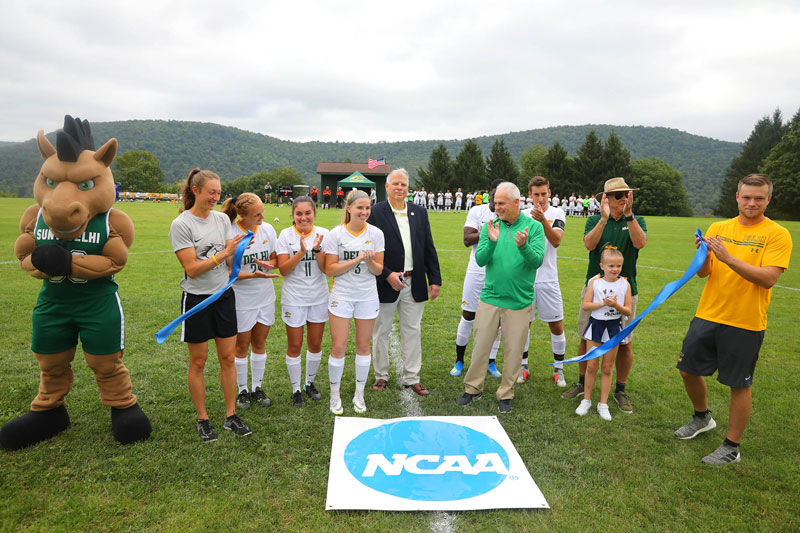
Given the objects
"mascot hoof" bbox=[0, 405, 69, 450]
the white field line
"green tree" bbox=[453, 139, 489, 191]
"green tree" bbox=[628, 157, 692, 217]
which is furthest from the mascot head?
"green tree" bbox=[628, 157, 692, 217]

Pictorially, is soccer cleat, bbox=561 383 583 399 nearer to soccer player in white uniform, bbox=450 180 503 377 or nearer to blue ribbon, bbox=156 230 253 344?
soccer player in white uniform, bbox=450 180 503 377

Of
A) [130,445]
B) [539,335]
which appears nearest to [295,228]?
[130,445]

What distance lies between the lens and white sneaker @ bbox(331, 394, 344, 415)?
444cm

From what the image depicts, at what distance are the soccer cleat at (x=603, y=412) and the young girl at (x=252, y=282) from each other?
337 centimetres

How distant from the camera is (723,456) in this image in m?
3.73

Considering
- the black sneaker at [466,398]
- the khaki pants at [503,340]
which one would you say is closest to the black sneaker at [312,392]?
the black sneaker at [466,398]

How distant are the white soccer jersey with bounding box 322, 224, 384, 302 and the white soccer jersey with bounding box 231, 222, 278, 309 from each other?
602 millimetres

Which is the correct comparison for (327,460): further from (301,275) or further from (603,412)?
(603,412)

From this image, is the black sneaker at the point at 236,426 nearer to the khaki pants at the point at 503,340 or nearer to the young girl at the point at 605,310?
the khaki pants at the point at 503,340

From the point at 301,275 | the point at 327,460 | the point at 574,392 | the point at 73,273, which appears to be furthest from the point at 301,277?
the point at 574,392

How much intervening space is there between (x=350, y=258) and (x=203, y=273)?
4.42 ft

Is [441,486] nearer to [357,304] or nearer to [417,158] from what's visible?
[357,304]

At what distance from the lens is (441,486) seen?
3361mm

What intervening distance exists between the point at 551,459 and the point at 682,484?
3.14ft
